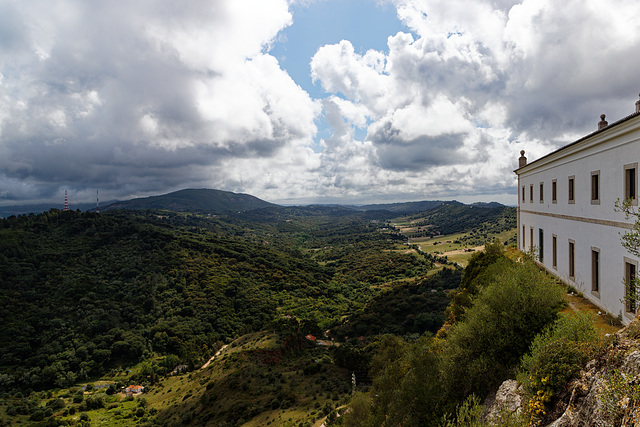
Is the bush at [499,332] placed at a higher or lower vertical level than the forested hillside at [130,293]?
higher

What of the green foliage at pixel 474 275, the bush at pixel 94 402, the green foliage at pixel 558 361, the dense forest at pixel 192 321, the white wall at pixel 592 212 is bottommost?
the bush at pixel 94 402

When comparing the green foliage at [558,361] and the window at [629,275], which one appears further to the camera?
the window at [629,275]

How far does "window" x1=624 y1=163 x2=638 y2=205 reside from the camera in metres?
10.8

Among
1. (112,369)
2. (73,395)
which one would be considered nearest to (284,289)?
(112,369)

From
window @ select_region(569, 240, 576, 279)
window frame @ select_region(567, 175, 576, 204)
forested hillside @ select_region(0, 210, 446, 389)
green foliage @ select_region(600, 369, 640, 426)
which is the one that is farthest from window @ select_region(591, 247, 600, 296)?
forested hillside @ select_region(0, 210, 446, 389)

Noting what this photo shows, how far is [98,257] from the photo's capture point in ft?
286

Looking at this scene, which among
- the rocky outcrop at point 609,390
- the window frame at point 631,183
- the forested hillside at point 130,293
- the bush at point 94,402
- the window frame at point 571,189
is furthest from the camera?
the forested hillside at point 130,293

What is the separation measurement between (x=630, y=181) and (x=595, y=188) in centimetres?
269

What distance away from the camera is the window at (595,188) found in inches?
526

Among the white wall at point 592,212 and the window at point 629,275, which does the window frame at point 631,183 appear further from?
the window at point 629,275

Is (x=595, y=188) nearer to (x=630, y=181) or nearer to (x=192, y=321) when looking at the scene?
(x=630, y=181)

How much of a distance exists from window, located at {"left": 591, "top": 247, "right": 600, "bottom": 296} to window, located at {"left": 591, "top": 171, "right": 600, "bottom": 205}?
2.29m

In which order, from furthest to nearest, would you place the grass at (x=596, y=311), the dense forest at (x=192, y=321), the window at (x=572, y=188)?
the dense forest at (x=192, y=321) → the window at (x=572, y=188) → the grass at (x=596, y=311)

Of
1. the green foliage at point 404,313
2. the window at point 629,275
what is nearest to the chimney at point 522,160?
the window at point 629,275
